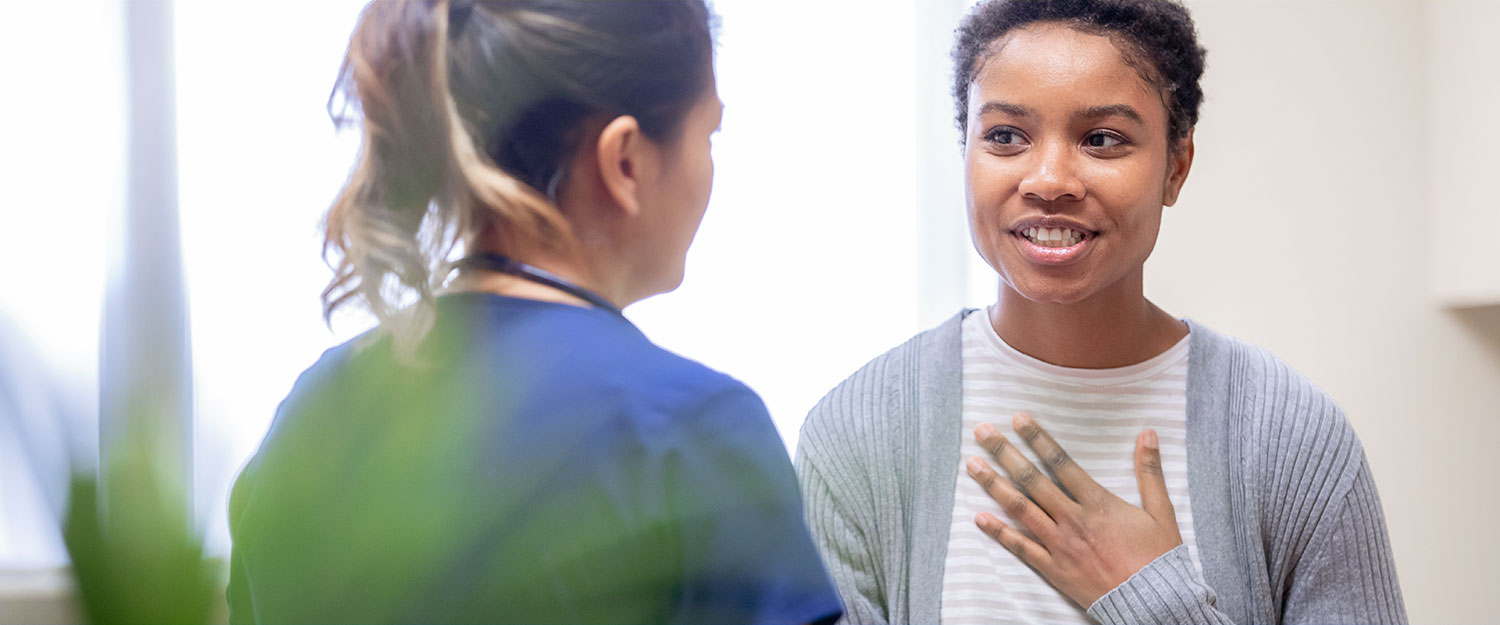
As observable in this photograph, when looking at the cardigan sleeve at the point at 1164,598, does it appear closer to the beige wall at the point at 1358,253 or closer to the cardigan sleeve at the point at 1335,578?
the cardigan sleeve at the point at 1335,578

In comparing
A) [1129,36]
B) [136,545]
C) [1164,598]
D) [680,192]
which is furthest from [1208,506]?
[136,545]

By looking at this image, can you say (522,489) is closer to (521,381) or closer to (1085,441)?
(521,381)

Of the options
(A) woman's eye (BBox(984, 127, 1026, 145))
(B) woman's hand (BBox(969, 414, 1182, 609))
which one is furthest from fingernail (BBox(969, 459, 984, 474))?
(A) woman's eye (BBox(984, 127, 1026, 145))

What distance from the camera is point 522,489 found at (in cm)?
33

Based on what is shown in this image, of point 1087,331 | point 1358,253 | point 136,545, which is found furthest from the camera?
point 1358,253

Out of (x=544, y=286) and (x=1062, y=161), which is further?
(x=1062, y=161)

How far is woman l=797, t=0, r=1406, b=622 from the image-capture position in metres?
0.78

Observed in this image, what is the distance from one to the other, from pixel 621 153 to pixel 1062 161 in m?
0.50

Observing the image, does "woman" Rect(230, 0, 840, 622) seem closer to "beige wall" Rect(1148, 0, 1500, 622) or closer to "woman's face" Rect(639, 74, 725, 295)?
"woman's face" Rect(639, 74, 725, 295)

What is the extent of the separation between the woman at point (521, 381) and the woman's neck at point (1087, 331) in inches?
22.2

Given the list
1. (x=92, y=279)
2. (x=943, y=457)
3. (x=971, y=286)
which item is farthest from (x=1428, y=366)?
(x=92, y=279)

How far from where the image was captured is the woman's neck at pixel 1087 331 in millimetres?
859

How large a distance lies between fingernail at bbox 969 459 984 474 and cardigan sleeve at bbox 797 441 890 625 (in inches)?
3.5

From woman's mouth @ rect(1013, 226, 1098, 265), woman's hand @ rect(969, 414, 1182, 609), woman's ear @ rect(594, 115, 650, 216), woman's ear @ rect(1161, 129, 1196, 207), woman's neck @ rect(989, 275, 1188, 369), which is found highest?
woman's ear @ rect(594, 115, 650, 216)
